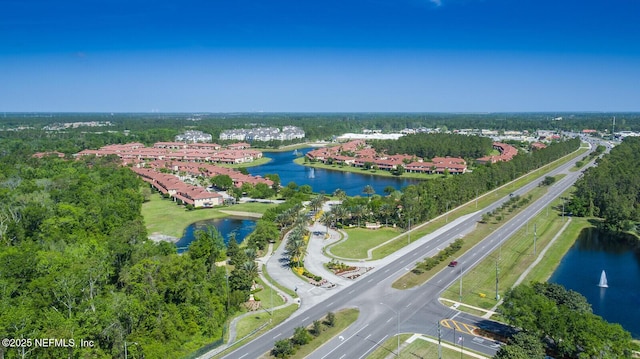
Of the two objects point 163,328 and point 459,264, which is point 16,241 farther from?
point 459,264

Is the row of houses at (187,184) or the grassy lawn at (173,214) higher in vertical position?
the row of houses at (187,184)

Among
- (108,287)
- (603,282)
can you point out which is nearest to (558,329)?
(603,282)

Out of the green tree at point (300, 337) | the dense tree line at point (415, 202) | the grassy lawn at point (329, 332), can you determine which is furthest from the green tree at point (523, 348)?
the dense tree line at point (415, 202)

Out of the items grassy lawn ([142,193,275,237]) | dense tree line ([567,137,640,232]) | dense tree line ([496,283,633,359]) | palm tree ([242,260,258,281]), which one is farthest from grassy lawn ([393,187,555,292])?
grassy lawn ([142,193,275,237])

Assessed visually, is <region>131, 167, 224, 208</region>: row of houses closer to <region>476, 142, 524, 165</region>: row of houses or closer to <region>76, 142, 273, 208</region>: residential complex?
<region>76, 142, 273, 208</region>: residential complex

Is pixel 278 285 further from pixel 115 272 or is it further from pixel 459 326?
pixel 459 326

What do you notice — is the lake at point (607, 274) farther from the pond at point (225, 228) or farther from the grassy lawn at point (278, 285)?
the pond at point (225, 228)

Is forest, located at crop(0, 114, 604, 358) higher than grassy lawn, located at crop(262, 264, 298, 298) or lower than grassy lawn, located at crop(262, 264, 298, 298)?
higher
